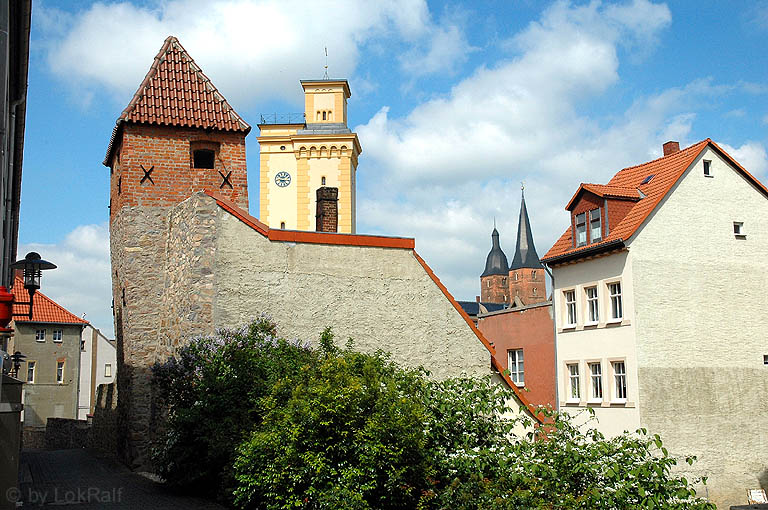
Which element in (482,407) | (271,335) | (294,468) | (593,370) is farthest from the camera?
(593,370)

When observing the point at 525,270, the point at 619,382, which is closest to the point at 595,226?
the point at 619,382

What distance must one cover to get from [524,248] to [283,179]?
69.4 m

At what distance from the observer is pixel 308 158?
66938mm

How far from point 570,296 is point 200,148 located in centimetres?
1626

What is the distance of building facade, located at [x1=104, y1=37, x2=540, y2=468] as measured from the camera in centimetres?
1484

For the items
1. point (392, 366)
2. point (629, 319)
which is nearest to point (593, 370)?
point (629, 319)

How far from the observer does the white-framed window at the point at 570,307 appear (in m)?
28.9

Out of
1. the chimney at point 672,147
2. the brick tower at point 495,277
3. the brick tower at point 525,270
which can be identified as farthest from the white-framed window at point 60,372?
the brick tower at point 495,277

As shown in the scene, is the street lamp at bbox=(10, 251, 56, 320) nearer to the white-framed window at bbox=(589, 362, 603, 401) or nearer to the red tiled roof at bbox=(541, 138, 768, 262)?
the red tiled roof at bbox=(541, 138, 768, 262)

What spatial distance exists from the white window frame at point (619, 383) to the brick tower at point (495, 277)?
112m

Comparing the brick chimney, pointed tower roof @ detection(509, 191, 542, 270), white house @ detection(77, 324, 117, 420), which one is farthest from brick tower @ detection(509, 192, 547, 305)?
the brick chimney

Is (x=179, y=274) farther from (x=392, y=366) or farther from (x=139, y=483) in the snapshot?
(x=392, y=366)

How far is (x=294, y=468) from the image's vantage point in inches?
400

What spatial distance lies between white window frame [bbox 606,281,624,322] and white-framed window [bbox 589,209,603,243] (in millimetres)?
1996
